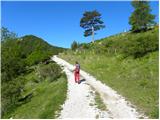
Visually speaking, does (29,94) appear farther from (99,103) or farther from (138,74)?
(99,103)

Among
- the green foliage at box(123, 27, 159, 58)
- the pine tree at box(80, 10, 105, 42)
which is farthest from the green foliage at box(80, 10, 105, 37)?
the green foliage at box(123, 27, 159, 58)

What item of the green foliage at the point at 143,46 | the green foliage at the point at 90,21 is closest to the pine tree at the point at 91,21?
the green foliage at the point at 90,21

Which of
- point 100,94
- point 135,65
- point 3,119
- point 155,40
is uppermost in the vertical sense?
point 155,40

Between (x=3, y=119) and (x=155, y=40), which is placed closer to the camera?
(x=3, y=119)

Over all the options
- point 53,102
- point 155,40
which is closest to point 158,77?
point 53,102

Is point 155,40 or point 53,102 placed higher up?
point 155,40

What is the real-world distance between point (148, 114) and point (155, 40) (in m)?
24.6

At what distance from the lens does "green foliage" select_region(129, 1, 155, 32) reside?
64250 millimetres

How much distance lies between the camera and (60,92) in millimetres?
23594

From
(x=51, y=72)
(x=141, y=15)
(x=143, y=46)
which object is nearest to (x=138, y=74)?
(x=51, y=72)

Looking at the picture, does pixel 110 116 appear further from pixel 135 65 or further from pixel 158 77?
pixel 135 65

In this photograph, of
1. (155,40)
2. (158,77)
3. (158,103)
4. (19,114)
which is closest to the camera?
(158,103)

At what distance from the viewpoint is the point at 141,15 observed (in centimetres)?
6456

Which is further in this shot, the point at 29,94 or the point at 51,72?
the point at 51,72
